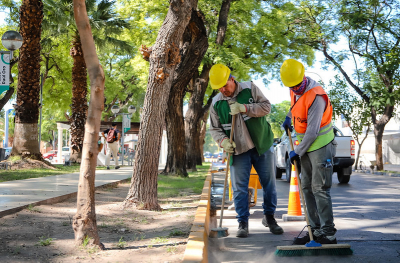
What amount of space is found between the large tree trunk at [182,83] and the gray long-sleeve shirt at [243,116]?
7023 mm

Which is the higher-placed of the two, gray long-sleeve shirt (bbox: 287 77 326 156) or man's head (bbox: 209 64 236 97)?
man's head (bbox: 209 64 236 97)

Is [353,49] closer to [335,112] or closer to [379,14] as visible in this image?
[379,14]

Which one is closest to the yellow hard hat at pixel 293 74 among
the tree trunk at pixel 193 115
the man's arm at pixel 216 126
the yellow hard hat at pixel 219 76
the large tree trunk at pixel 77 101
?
the yellow hard hat at pixel 219 76

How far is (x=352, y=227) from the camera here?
242 inches

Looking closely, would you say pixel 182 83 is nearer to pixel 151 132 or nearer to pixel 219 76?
pixel 151 132

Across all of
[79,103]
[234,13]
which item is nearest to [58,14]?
[79,103]

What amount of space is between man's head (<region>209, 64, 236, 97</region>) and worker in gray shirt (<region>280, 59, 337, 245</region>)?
836mm

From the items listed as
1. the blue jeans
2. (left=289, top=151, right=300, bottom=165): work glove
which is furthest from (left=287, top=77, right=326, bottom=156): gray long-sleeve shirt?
the blue jeans

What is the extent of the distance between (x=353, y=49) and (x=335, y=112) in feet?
23.6

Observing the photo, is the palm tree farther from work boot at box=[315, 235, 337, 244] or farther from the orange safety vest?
work boot at box=[315, 235, 337, 244]

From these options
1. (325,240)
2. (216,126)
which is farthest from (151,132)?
(325,240)

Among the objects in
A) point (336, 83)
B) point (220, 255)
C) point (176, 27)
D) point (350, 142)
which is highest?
point (336, 83)

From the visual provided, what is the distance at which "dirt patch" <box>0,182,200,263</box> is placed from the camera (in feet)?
13.4

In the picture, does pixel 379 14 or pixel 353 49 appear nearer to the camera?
pixel 379 14
